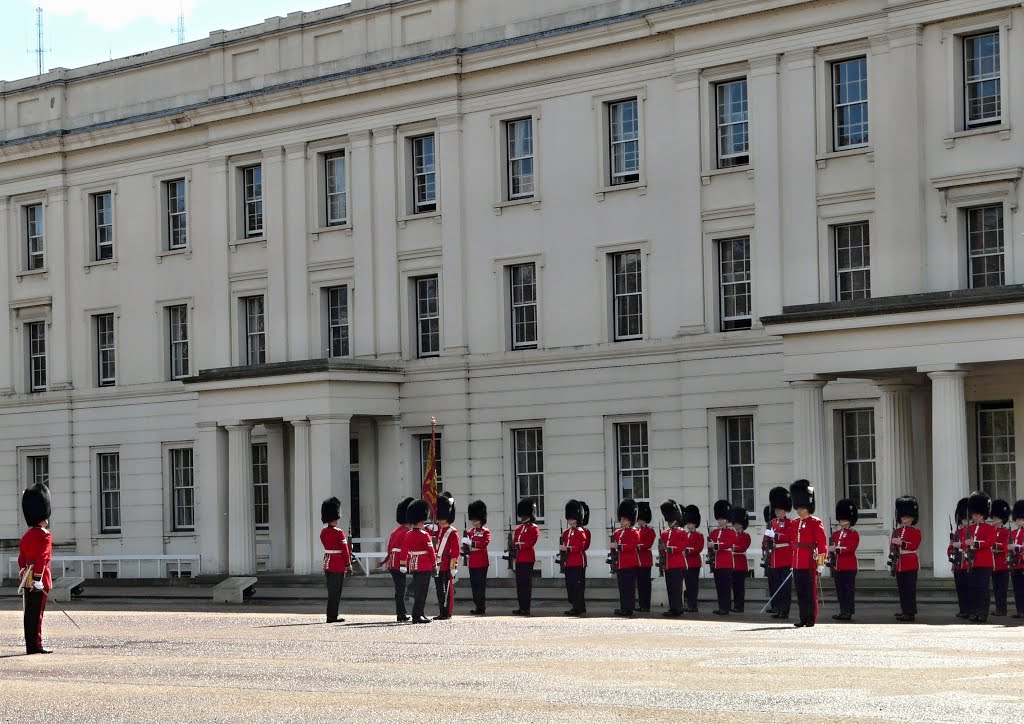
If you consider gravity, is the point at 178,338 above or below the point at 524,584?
above

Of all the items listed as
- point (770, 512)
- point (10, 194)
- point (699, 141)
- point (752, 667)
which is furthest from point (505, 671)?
point (10, 194)

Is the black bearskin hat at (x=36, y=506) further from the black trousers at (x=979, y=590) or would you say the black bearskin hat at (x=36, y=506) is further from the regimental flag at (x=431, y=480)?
the regimental flag at (x=431, y=480)

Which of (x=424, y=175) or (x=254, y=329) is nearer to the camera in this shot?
(x=424, y=175)

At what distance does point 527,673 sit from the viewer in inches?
698

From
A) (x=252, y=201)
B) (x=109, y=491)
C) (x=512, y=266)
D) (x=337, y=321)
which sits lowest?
(x=109, y=491)

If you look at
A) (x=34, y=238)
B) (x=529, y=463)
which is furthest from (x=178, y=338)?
(x=529, y=463)

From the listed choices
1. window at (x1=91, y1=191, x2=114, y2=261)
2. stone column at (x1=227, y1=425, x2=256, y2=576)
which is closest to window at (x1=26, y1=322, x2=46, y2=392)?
window at (x1=91, y1=191, x2=114, y2=261)

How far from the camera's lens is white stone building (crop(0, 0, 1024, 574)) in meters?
34.3

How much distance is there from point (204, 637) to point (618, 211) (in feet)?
56.2

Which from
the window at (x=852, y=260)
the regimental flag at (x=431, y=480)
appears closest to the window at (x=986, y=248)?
the window at (x=852, y=260)

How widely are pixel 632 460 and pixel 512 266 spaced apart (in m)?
4.96

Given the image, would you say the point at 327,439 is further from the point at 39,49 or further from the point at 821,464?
the point at 39,49

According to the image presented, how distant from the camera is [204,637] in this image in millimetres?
24500

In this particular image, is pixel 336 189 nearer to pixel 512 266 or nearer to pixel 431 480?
pixel 512 266
